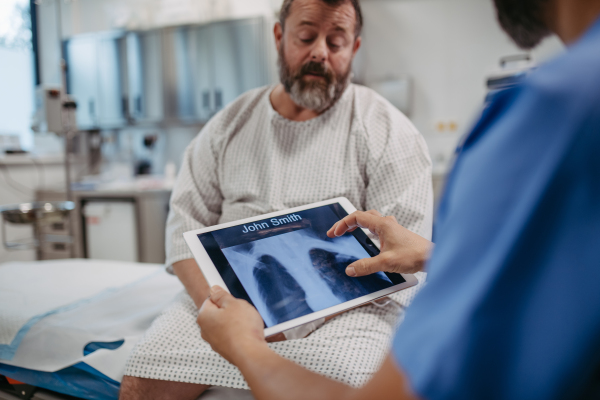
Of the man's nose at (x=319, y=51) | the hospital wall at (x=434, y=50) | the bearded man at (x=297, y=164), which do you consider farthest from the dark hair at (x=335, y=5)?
the hospital wall at (x=434, y=50)

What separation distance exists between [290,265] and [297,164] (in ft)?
1.74

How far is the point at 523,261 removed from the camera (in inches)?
12.6

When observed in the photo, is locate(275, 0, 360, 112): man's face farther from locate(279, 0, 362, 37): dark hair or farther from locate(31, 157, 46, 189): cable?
locate(31, 157, 46, 189): cable

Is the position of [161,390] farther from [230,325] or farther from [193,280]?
[230,325]

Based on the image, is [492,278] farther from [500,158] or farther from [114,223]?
[114,223]

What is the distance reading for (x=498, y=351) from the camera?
321 millimetres

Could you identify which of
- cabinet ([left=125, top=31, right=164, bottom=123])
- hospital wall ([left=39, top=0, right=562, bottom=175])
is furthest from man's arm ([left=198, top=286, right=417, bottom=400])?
cabinet ([left=125, top=31, right=164, bottom=123])

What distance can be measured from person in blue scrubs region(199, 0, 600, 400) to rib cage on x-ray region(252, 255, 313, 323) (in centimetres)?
36

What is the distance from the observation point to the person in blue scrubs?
295 mm

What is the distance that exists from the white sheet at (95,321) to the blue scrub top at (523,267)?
1.01 metres

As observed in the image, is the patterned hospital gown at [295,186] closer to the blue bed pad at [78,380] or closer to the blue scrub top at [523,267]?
the blue bed pad at [78,380]

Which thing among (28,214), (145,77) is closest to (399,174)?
(28,214)

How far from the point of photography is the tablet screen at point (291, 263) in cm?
72

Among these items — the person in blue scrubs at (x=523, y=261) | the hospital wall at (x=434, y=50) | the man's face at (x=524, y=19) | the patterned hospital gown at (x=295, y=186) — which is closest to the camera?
the person in blue scrubs at (x=523, y=261)
